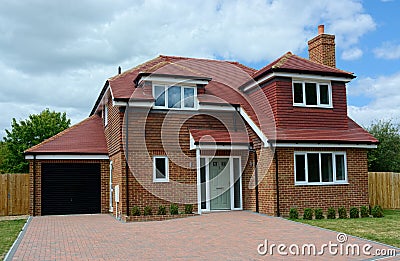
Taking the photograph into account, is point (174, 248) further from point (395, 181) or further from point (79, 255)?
point (395, 181)

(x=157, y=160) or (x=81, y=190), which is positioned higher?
(x=157, y=160)

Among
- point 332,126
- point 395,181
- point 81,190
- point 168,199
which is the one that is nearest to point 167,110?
point 168,199

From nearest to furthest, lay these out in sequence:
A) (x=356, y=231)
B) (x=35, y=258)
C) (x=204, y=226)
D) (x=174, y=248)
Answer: (x=35, y=258) < (x=174, y=248) < (x=356, y=231) < (x=204, y=226)

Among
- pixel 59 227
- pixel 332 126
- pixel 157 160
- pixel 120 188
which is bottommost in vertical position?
pixel 59 227

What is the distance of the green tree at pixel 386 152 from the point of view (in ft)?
93.1

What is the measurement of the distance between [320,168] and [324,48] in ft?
23.8

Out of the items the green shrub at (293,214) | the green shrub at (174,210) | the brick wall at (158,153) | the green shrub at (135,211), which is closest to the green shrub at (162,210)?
the green shrub at (174,210)

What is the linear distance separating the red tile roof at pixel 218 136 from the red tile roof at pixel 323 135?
1864 mm

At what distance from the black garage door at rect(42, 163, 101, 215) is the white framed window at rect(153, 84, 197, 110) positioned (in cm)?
499

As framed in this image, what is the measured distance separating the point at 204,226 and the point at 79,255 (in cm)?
520

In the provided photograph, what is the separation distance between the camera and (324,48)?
72.3 ft

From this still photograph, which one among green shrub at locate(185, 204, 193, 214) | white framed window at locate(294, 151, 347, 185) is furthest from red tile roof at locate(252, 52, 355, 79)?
green shrub at locate(185, 204, 193, 214)

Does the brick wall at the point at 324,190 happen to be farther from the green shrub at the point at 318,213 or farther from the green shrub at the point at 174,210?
the green shrub at the point at 174,210

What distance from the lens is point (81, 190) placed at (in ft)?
67.5
